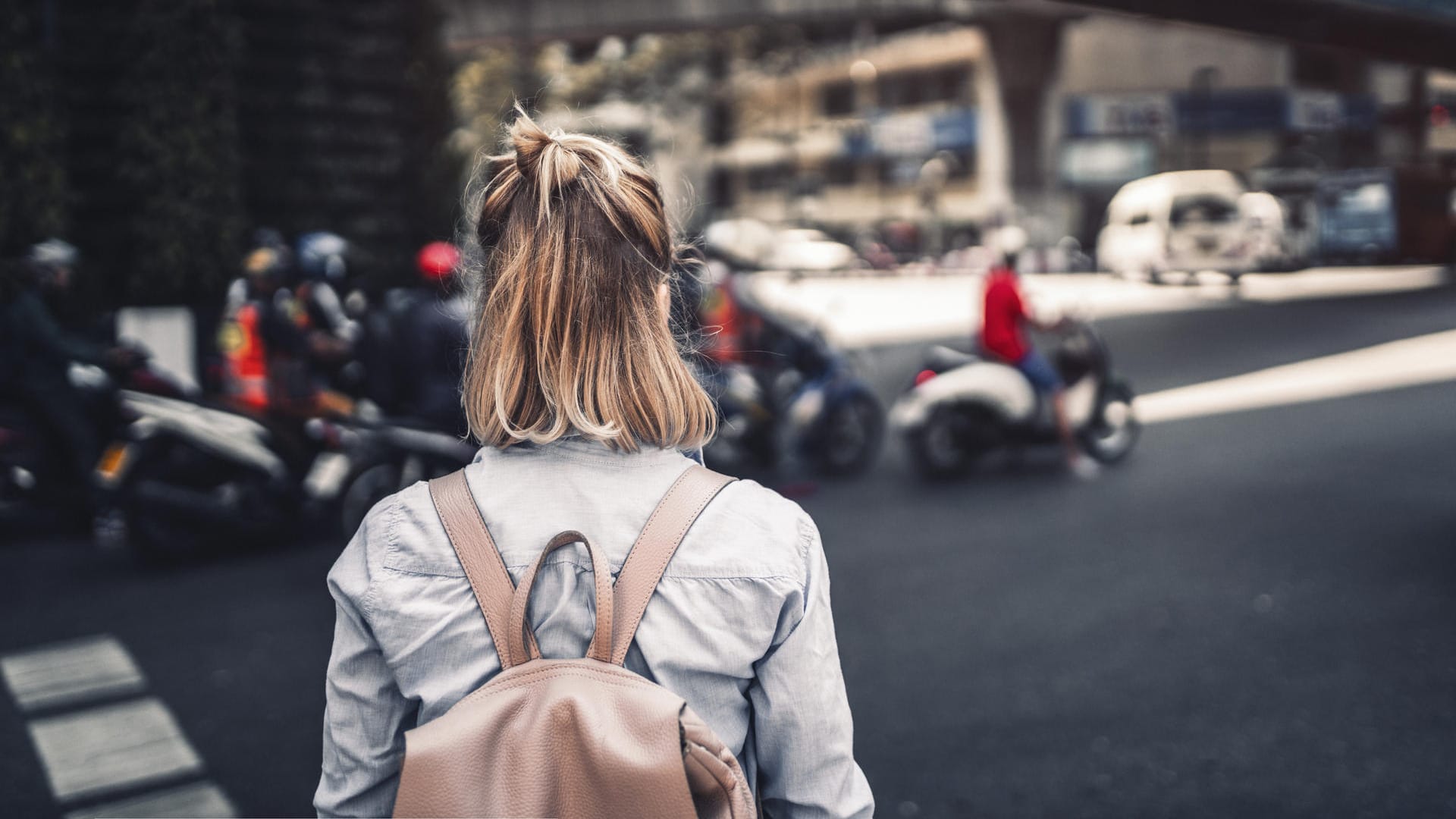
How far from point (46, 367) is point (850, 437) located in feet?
17.5

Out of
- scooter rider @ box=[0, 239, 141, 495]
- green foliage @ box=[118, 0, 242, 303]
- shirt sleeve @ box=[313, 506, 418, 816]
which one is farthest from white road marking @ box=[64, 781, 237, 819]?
green foliage @ box=[118, 0, 242, 303]

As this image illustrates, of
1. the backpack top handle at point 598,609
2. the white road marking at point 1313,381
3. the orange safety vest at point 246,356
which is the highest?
the backpack top handle at point 598,609

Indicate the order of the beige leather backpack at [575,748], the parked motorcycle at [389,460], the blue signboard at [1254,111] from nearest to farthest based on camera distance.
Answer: the beige leather backpack at [575,748] → the parked motorcycle at [389,460] → the blue signboard at [1254,111]

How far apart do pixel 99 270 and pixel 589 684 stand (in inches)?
452

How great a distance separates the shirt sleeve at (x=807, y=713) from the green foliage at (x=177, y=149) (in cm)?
1083

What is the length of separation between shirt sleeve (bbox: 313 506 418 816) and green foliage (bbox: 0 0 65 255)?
9.99 metres

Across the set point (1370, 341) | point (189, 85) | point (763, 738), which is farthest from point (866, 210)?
point (763, 738)

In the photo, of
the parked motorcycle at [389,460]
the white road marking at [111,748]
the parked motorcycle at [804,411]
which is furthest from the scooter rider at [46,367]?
the parked motorcycle at [804,411]

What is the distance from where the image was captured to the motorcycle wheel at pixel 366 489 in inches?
294

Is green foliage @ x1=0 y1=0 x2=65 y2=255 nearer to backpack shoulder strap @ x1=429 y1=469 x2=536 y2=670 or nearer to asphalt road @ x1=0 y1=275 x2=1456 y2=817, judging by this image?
asphalt road @ x1=0 y1=275 x2=1456 y2=817

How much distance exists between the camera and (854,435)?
991 centimetres

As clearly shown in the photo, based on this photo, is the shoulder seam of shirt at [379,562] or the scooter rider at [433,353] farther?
the scooter rider at [433,353]

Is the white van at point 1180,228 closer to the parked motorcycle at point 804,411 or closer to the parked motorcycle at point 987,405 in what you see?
the parked motorcycle at point 987,405

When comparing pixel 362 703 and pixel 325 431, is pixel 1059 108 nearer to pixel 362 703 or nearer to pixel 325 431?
pixel 325 431
